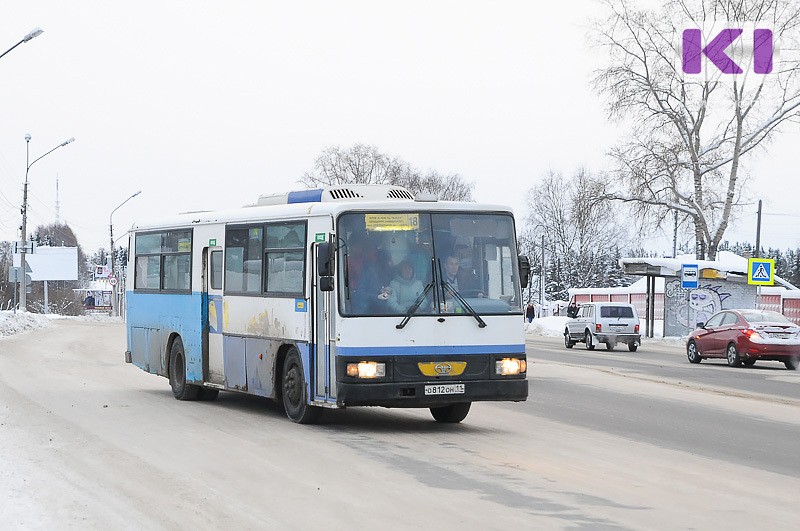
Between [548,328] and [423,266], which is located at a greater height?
[423,266]

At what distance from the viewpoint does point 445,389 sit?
46.9ft

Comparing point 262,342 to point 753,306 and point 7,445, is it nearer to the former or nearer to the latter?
point 7,445

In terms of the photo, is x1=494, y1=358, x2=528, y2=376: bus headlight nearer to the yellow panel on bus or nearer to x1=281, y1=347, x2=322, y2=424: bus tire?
the yellow panel on bus

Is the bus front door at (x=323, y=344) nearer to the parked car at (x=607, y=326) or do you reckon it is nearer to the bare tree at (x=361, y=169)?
the parked car at (x=607, y=326)

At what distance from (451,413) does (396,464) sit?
4.34 m

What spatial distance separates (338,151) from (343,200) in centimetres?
9627

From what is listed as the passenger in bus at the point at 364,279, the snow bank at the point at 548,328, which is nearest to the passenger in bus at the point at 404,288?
the passenger in bus at the point at 364,279

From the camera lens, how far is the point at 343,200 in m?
15.6

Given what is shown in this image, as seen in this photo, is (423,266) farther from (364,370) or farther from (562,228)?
(562,228)

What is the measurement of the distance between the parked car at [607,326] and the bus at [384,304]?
2912 centimetres

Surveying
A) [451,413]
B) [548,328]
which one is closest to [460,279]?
[451,413]

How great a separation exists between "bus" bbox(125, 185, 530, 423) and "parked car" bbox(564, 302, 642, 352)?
29117 mm

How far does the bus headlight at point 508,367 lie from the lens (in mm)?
14594

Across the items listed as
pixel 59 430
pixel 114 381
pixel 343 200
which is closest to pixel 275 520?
pixel 59 430
